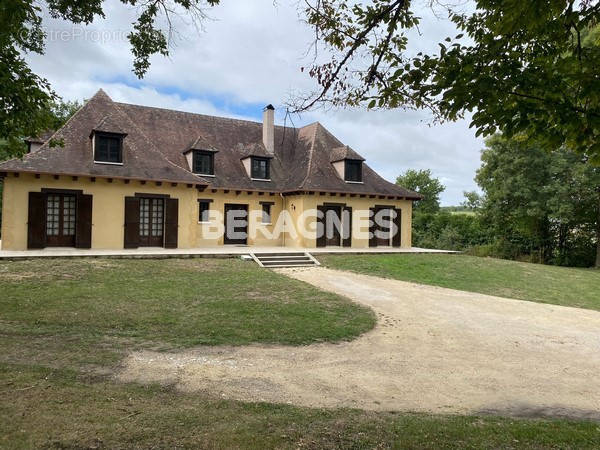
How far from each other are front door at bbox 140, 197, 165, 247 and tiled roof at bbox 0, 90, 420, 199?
4.10 feet

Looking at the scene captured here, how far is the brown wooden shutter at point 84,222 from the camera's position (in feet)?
55.7

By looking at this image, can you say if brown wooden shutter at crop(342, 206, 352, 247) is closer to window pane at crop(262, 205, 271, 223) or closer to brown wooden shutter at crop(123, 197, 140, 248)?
window pane at crop(262, 205, 271, 223)

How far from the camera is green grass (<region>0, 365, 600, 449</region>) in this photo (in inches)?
144

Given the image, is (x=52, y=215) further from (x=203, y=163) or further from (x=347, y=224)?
(x=347, y=224)

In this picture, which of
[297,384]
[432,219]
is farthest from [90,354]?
[432,219]

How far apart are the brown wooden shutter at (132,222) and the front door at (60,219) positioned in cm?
186

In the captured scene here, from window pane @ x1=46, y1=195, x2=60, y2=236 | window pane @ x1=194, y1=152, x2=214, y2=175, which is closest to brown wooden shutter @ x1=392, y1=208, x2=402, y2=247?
window pane @ x1=194, y1=152, x2=214, y2=175

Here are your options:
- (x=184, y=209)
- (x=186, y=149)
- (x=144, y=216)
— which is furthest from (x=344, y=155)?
(x=144, y=216)

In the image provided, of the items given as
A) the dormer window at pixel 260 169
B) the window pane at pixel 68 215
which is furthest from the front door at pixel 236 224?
the window pane at pixel 68 215

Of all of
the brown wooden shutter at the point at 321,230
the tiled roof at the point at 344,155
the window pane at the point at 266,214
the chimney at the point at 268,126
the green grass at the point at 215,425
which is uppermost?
the chimney at the point at 268,126

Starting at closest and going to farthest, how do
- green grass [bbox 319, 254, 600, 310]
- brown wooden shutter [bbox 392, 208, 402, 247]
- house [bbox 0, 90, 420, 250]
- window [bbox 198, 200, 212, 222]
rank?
green grass [bbox 319, 254, 600, 310], house [bbox 0, 90, 420, 250], window [bbox 198, 200, 212, 222], brown wooden shutter [bbox 392, 208, 402, 247]

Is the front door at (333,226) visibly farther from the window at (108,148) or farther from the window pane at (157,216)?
the window at (108,148)

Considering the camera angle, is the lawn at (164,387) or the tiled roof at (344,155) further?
the tiled roof at (344,155)

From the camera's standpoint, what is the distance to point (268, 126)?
2386cm
